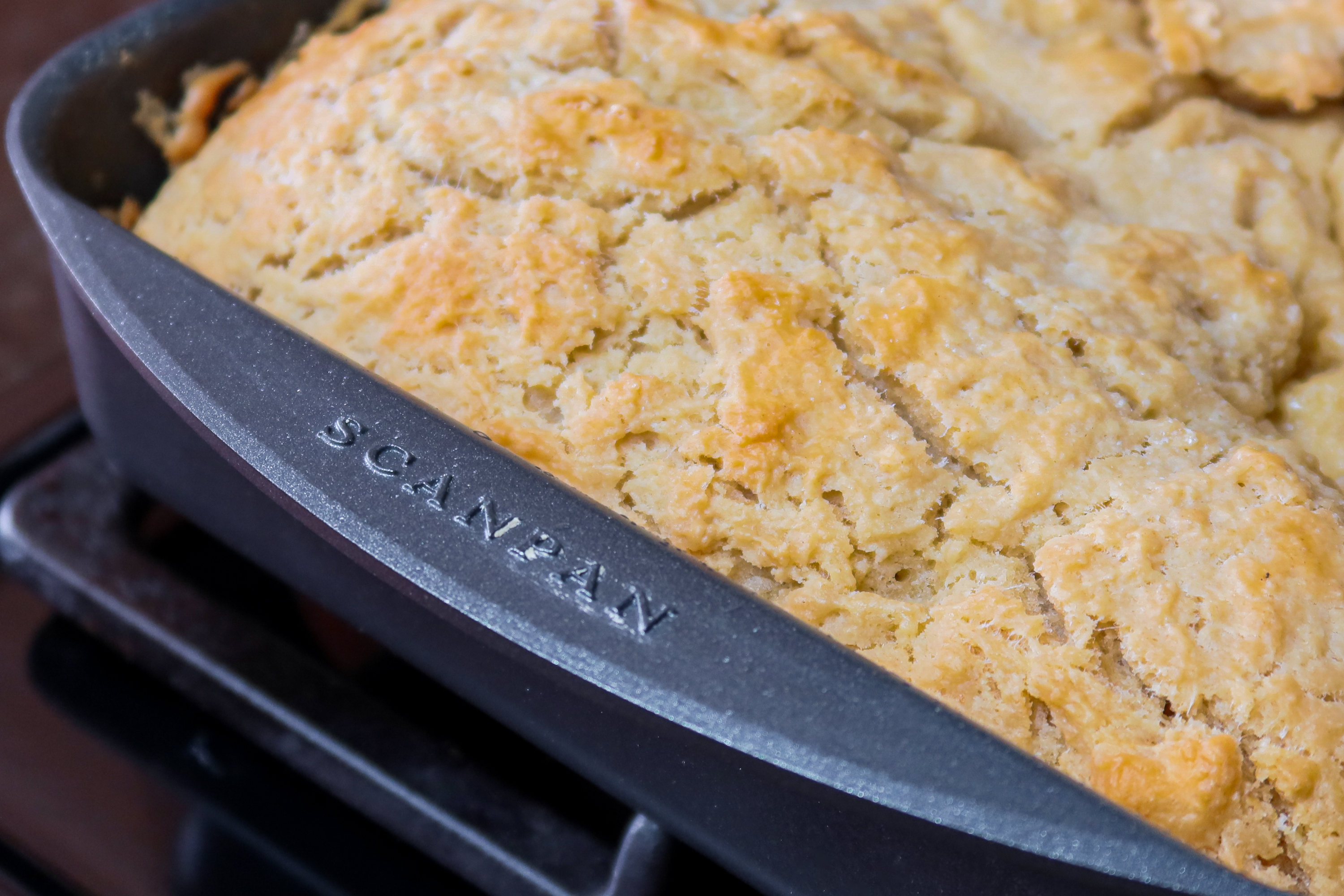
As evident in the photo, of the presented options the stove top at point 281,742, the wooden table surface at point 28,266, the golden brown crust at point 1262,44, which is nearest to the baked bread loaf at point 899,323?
the golden brown crust at point 1262,44

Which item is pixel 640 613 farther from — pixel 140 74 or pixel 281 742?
pixel 140 74

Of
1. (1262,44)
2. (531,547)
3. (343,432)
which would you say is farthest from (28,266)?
(1262,44)

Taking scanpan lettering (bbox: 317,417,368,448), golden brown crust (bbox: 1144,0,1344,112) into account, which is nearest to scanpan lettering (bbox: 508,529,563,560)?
scanpan lettering (bbox: 317,417,368,448)

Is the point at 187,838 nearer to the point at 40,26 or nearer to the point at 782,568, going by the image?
the point at 782,568

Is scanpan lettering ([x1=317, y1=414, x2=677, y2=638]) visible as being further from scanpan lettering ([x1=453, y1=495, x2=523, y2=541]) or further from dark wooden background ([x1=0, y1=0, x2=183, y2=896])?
dark wooden background ([x1=0, y1=0, x2=183, y2=896])

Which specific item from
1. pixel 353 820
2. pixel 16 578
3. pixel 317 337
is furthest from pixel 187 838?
pixel 317 337
